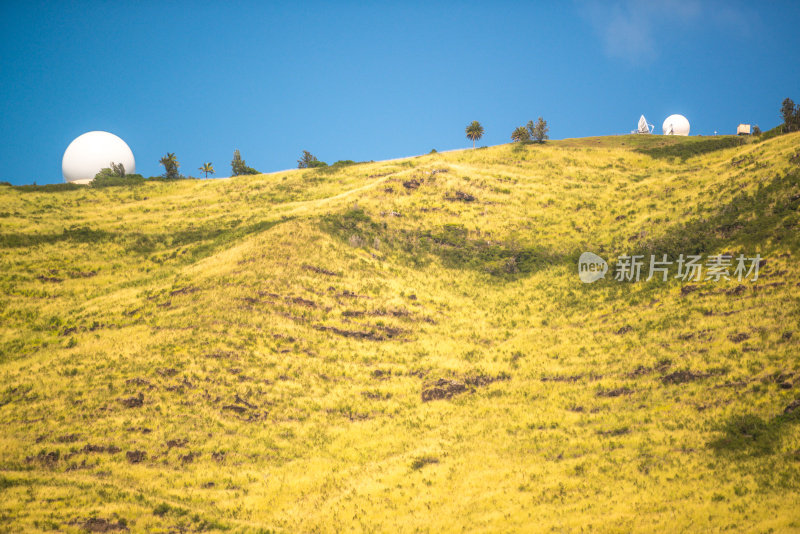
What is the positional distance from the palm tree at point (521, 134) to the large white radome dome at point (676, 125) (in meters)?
Result: 42.0

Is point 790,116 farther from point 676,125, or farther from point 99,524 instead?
point 99,524

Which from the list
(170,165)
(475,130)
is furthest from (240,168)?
(475,130)

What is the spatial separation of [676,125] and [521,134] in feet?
149

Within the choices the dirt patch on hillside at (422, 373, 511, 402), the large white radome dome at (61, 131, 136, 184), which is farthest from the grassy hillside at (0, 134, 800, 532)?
the large white radome dome at (61, 131, 136, 184)

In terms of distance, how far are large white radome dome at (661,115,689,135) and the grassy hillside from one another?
59509 millimetres

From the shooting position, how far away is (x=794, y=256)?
4488cm

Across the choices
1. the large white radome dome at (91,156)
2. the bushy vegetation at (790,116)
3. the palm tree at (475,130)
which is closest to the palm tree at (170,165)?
the large white radome dome at (91,156)

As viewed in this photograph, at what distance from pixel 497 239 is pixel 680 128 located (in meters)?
88.1

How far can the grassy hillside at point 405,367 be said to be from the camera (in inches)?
1153

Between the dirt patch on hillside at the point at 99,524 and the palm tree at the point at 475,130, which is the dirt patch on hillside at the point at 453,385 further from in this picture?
the palm tree at the point at 475,130

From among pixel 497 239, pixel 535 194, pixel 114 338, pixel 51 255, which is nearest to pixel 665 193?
pixel 535 194

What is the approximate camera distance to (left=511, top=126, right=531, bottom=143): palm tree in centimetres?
12488

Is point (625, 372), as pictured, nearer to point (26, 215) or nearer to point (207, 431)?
point (207, 431)

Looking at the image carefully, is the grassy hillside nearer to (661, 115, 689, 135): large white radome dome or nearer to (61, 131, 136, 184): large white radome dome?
(61, 131, 136, 184): large white radome dome
